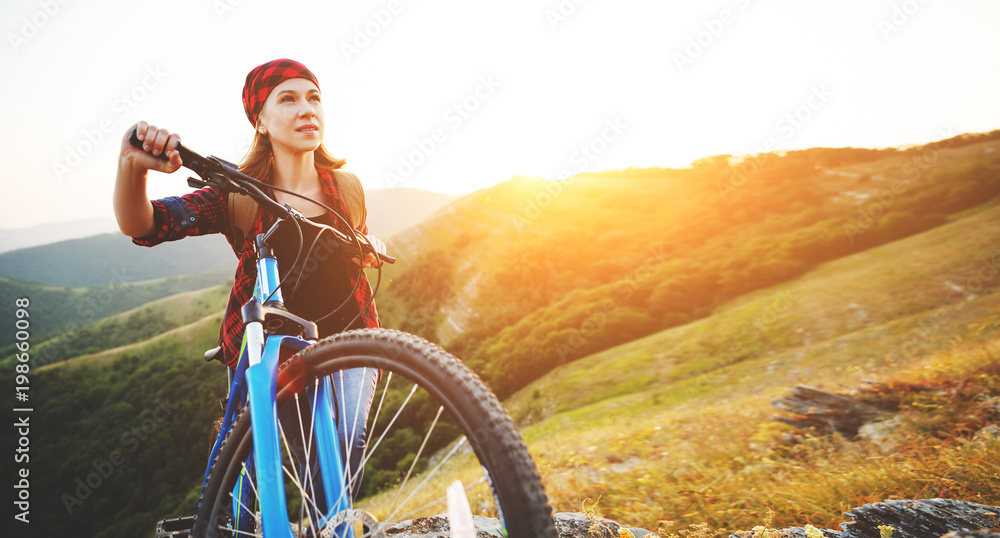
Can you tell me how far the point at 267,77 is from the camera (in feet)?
6.86

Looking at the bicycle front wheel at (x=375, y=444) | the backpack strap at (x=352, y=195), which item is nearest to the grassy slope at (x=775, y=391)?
the bicycle front wheel at (x=375, y=444)

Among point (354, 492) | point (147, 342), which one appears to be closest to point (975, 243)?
point (354, 492)

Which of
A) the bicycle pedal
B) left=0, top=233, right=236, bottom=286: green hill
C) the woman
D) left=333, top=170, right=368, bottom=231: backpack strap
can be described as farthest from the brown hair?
left=0, top=233, right=236, bottom=286: green hill

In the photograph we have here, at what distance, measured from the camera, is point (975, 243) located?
66.0 feet

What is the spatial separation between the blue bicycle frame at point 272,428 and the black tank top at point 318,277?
0.35 meters

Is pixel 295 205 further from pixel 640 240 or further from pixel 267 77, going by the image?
pixel 640 240

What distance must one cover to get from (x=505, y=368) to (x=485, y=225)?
76.8 feet

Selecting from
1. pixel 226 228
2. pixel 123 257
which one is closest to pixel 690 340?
pixel 226 228

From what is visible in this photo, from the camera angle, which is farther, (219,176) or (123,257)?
(123,257)

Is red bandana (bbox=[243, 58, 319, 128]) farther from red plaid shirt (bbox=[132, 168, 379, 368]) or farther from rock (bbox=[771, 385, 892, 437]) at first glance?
rock (bbox=[771, 385, 892, 437])

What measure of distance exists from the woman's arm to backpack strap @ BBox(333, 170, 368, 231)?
35.4 inches

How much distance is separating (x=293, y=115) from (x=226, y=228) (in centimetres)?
63

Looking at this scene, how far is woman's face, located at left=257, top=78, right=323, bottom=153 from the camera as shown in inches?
81.7

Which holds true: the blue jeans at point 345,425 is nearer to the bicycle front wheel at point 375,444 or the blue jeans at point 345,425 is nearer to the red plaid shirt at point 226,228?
the bicycle front wheel at point 375,444
